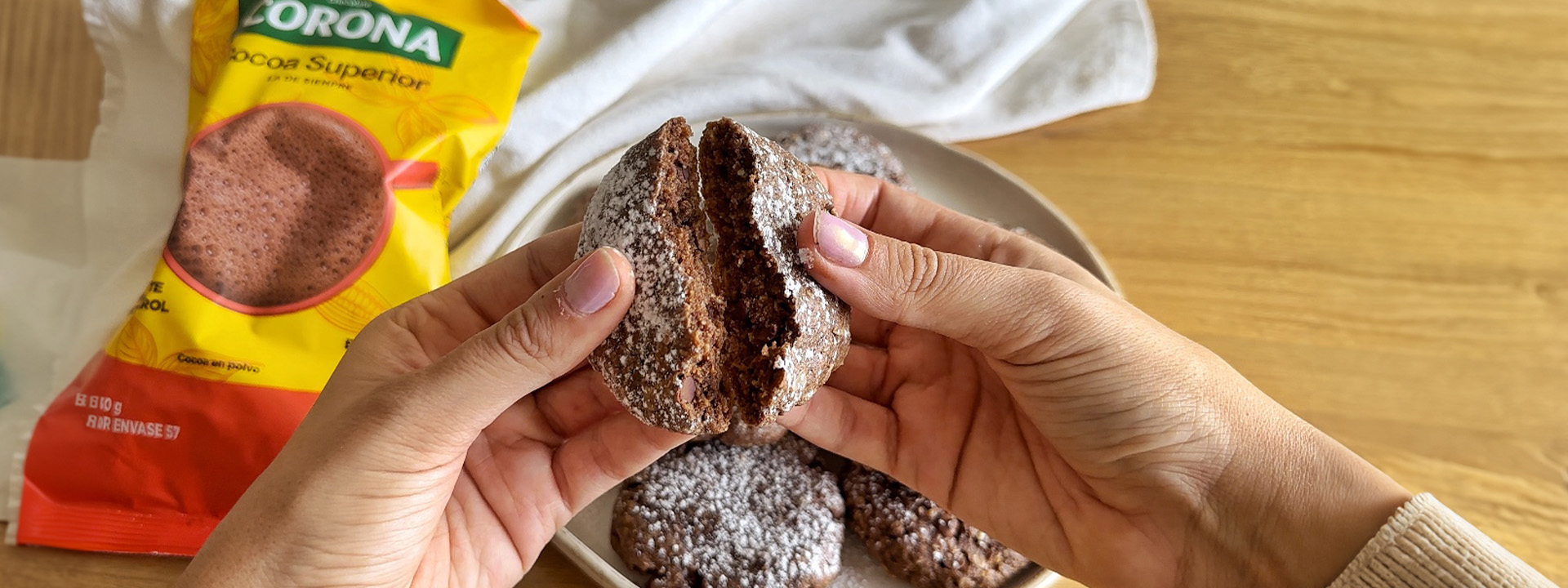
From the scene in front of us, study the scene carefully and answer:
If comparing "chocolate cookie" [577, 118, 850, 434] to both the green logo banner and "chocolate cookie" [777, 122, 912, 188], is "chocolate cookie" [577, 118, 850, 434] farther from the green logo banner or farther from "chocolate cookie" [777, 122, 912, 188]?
the green logo banner

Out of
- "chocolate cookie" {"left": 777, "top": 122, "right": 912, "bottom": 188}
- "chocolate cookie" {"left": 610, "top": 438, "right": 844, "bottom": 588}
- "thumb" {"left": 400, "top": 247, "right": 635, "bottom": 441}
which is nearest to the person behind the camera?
"thumb" {"left": 400, "top": 247, "right": 635, "bottom": 441}

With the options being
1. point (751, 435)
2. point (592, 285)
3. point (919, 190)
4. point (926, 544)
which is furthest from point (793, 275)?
point (919, 190)

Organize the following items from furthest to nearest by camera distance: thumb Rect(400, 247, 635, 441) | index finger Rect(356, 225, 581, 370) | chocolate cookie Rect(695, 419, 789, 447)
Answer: chocolate cookie Rect(695, 419, 789, 447) < index finger Rect(356, 225, 581, 370) < thumb Rect(400, 247, 635, 441)

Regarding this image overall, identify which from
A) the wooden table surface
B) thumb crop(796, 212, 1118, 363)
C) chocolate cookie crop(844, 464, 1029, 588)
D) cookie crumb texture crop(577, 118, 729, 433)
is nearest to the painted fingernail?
cookie crumb texture crop(577, 118, 729, 433)

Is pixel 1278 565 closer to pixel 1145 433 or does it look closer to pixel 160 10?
pixel 1145 433

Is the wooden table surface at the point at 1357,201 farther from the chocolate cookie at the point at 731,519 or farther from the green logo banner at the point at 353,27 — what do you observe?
the chocolate cookie at the point at 731,519

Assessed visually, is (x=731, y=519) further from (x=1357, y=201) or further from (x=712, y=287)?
(x=1357, y=201)

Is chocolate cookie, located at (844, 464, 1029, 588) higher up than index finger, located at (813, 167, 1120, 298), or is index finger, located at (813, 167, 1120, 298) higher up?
index finger, located at (813, 167, 1120, 298)

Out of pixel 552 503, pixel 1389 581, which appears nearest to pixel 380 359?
pixel 552 503
